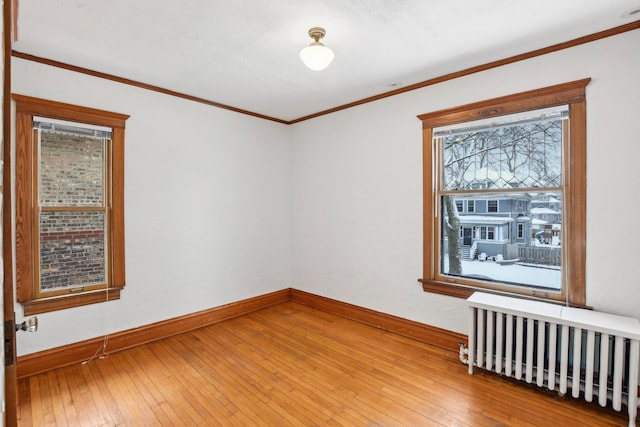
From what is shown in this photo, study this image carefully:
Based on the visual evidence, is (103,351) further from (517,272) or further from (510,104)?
(510,104)

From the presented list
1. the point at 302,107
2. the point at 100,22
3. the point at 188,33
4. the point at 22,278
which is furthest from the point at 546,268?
the point at 22,278

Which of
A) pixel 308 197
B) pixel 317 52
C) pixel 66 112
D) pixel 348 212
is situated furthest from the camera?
pixel 308 197

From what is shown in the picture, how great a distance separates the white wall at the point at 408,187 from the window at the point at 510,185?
92 mm

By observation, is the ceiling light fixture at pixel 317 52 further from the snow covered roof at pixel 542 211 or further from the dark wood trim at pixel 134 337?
the dark wood trim at pixel 134 337

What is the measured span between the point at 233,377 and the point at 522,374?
239 centimetres

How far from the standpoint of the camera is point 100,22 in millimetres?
2283

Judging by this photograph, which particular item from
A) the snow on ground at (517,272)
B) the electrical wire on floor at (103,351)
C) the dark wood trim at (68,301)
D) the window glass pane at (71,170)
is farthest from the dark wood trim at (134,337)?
the snow on ground at (517,272)

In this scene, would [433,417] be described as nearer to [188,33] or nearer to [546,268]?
[546,268]

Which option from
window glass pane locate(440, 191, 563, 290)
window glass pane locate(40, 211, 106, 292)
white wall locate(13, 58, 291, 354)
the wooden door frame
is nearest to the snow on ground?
window glass pane locate(440, 191, 563, 290)

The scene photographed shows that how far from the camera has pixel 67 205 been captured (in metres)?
2.95

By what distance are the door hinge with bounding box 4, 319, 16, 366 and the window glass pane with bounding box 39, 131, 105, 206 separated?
2382mm

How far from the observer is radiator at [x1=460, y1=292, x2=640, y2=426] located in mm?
2145

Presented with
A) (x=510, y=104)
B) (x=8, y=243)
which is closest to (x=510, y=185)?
(x=510, y=104)

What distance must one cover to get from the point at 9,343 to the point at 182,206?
9.20 ft
